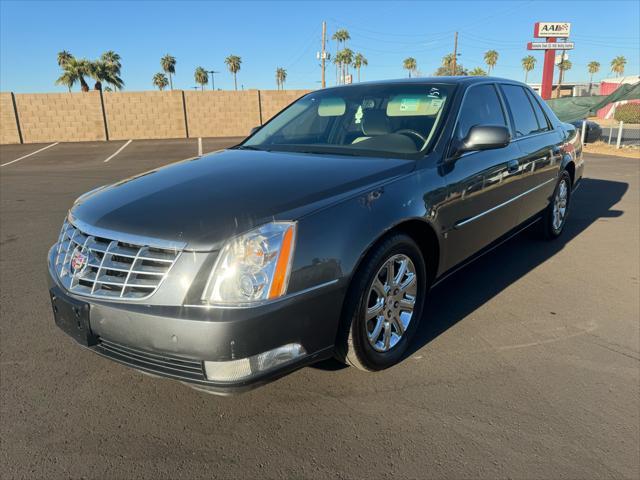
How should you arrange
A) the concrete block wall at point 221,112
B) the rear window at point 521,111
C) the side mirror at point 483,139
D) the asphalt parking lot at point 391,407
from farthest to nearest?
the concrete block wall at point 221,112, the rear window at point 521,111, the side mirror at point 483,139, the asphalt parking lot at point 391,407

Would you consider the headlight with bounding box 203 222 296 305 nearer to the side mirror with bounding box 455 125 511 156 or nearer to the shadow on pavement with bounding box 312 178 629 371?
the shadow on pavement with bounding box 312 178 629 371

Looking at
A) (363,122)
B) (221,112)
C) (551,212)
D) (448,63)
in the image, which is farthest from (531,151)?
(448,63)

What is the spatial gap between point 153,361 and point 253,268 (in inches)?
24.3

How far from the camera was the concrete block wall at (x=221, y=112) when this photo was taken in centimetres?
2758

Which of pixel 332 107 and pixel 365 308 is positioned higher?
pixel 332 107

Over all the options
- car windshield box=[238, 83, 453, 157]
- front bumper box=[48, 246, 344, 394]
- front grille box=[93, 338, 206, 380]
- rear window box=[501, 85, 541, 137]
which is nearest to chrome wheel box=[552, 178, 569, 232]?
rear window box=[501, 85, 541, 137]

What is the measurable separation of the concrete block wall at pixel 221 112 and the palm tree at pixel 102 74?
55.8 feet

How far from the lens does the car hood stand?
2076 mm

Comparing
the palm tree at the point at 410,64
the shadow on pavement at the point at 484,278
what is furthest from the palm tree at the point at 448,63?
the shadow on pavement at the point at 484,278

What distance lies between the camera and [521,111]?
443 cm

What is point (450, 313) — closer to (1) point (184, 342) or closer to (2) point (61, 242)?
(1) point (184, 342)

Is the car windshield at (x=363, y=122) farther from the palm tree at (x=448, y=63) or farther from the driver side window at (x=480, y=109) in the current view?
the palm tree at (x=448, y=63)

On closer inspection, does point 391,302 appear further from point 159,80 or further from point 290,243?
point 159,80

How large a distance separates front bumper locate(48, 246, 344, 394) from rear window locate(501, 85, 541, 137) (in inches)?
116
